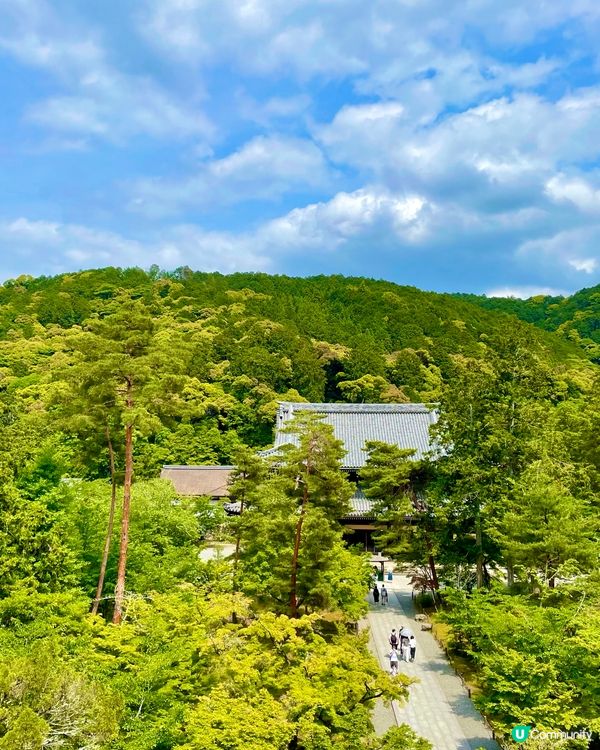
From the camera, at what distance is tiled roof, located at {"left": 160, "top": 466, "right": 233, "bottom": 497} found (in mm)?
35688

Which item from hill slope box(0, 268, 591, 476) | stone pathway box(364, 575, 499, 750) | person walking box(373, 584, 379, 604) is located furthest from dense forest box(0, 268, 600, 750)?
hill slope box(0, 268, 591, 476)

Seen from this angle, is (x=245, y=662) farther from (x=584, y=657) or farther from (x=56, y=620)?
(x=584, y=657)

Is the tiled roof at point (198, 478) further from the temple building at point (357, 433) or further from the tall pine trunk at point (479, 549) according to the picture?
the tall pine trunk at point (479, 549)

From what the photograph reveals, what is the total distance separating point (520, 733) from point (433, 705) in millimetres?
4832

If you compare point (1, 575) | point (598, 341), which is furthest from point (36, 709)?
point (598, 341)

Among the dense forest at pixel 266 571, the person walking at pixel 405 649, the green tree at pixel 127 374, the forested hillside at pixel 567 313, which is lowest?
the person walking at pixel 405 649

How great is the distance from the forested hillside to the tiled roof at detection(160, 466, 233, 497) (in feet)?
190

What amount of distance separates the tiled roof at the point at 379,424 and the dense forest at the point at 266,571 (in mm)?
8343

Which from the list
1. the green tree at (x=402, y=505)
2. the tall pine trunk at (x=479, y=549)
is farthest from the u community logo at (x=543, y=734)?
the green tree at (x=402, y=505)

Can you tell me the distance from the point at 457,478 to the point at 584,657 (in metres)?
9.45

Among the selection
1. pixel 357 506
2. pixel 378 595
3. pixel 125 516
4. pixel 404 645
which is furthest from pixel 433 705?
pixel 357 506

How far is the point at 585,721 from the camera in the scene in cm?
1037

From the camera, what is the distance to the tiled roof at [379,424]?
3378cm

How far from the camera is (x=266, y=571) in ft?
→ 59.4
